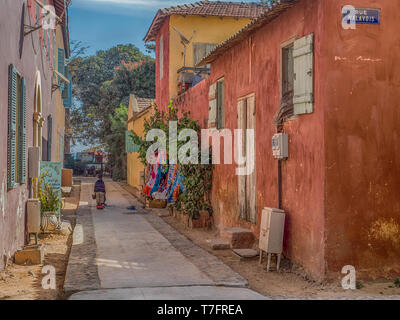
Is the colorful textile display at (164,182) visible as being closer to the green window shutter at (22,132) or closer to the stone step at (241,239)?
the stone step at (241,239)

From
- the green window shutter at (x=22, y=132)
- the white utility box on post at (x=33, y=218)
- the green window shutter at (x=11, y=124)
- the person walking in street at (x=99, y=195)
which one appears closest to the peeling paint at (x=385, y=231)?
the green window shutter at (x=11, y=124)

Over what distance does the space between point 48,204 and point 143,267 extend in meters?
4.37

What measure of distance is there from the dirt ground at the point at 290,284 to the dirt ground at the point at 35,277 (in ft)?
8.68

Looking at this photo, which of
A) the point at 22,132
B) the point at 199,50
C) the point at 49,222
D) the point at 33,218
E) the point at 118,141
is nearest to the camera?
the point at 22,132

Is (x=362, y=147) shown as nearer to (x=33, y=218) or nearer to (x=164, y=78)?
(x=33, y=218)

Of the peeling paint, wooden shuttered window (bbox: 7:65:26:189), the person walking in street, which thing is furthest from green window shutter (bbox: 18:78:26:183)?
the person walking in street

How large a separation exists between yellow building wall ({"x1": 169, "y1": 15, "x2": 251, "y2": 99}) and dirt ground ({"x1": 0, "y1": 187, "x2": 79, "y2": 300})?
9.06 meters

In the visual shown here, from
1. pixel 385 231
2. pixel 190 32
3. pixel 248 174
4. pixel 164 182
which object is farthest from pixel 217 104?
pixel 190 32

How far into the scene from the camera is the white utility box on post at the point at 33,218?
372 inches

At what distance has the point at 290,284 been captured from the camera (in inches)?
271

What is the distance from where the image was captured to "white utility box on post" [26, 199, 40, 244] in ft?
31.0

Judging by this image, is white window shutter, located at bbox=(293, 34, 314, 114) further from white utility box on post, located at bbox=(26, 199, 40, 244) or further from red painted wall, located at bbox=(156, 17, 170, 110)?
red painted wall, located at bbox=(156, 17, 170, 110)
